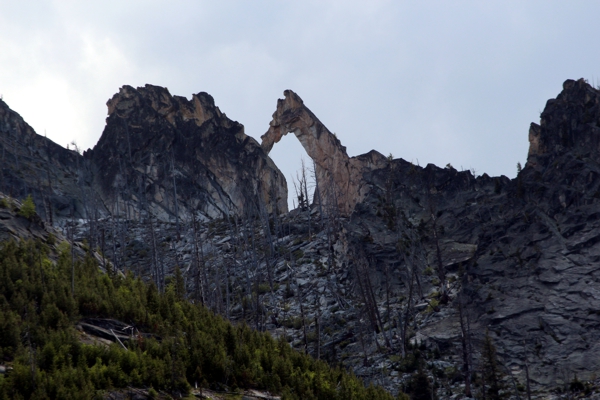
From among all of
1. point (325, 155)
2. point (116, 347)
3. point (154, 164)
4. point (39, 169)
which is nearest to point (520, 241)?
point (325, 155)

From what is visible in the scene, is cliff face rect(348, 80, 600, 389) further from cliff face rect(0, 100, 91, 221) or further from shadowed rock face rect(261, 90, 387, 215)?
cliff face rect(0, 100, 91, 221)

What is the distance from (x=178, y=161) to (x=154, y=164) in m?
3.09

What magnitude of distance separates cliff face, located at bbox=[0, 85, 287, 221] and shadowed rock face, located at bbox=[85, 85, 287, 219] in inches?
4.9

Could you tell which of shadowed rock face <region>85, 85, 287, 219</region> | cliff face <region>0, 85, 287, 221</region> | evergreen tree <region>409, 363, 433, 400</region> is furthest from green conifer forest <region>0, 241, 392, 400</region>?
shadowed rock face <region>85, 85, 287, 219</region>

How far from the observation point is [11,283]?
20.2 m

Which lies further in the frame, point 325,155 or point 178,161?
point 178,161

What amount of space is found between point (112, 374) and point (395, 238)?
41128mm

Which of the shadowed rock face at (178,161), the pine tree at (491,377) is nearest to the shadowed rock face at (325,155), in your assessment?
the shadowed rock face at (178,161)

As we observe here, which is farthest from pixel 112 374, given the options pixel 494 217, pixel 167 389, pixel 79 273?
pixel 494 217

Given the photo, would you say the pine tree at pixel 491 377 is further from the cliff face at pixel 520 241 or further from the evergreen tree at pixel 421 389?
the evergreen tree at pixel 421 389

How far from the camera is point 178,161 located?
8006cm

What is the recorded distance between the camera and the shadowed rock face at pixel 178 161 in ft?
251

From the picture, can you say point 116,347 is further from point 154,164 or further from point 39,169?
point 39,169

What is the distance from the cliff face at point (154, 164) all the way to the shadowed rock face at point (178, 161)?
0.41ft
